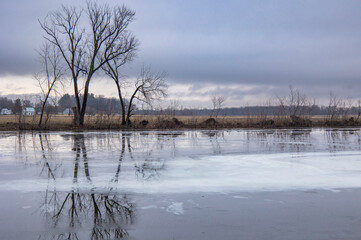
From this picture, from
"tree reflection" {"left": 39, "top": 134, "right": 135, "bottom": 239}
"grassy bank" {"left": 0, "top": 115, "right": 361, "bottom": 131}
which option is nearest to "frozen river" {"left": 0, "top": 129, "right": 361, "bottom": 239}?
"tree reflection" {"left": 39, "top": 134, "right": 135, "bottom": 239}

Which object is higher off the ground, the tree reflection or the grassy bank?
the grassy bank

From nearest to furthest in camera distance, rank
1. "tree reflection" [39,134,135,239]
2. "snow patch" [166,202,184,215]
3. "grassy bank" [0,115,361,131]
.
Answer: "tree reflection" [39,134,135,239]
"snow patch" [166,202,184,215]
"grassy bank" [0,115,361,131]

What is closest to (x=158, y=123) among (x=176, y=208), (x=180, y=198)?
(x=180, y=198)

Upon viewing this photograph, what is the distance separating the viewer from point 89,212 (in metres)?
5.76

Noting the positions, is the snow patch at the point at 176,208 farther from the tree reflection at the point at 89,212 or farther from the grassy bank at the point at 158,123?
the grassy bank at the point at 158,123

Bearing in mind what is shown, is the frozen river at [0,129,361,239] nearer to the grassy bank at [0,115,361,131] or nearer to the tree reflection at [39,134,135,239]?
the tree reflection at [39,134,135,239]

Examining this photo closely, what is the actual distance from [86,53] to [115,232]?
29.7m

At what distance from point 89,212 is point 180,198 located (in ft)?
5.98

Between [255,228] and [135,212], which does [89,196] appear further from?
[255,228]

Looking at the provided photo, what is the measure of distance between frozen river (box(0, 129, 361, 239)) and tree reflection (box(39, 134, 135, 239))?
0.05ft

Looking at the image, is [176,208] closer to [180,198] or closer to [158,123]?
[180,198]

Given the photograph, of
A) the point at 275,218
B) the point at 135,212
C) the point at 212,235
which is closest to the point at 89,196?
the point at 135,212

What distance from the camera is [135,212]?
5773mm

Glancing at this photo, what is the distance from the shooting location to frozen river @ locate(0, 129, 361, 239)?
4941mm
